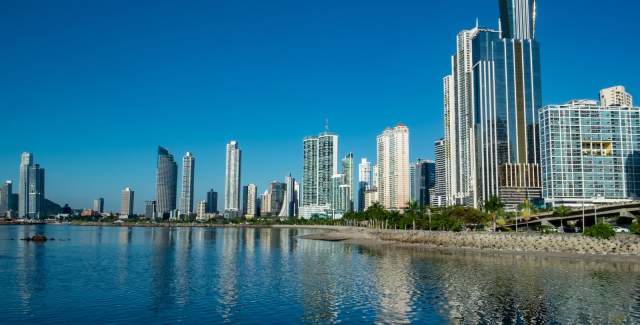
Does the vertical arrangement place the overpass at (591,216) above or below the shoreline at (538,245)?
above

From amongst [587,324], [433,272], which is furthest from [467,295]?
[433,272]

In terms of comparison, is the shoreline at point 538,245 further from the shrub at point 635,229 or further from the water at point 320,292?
the water at point 320,292

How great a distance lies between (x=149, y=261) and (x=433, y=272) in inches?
1883

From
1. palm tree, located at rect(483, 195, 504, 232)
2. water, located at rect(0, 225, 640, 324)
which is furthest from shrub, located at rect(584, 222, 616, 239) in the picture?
palm tree, located at rect(483, 195, 504, 232)

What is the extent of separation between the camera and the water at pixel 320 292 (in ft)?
140

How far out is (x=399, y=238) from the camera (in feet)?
489

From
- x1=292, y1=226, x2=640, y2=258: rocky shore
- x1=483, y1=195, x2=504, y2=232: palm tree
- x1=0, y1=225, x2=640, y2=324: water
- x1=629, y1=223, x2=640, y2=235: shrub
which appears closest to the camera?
x1=0, y1=225, x2=640, y2=324: water

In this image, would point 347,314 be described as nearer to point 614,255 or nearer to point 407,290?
point 407,290

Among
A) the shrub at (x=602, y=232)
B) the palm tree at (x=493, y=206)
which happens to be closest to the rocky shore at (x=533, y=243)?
the shrub at (x=602, y=232)

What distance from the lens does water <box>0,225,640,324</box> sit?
42719 millimetres

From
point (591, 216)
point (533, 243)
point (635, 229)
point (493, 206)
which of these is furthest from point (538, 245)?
point (493, 206)

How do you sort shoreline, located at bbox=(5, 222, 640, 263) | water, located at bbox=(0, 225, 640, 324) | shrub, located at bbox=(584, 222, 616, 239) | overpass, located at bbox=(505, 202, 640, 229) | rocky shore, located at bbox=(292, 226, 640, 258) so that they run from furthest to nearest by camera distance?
overpass, located at bbox=(505, 202, 640, 229) → shrub, located at bbox=(584, 222, 616, 239) → rocky shore, located at bbox=(292, 226, 640, 258) → shoreline, located at bbox=(5, 222, 640, 263) → water, located at bbox=(0, 225, 640, 324)

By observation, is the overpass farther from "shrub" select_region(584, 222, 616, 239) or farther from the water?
the water

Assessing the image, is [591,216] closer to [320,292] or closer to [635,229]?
[635,229]
